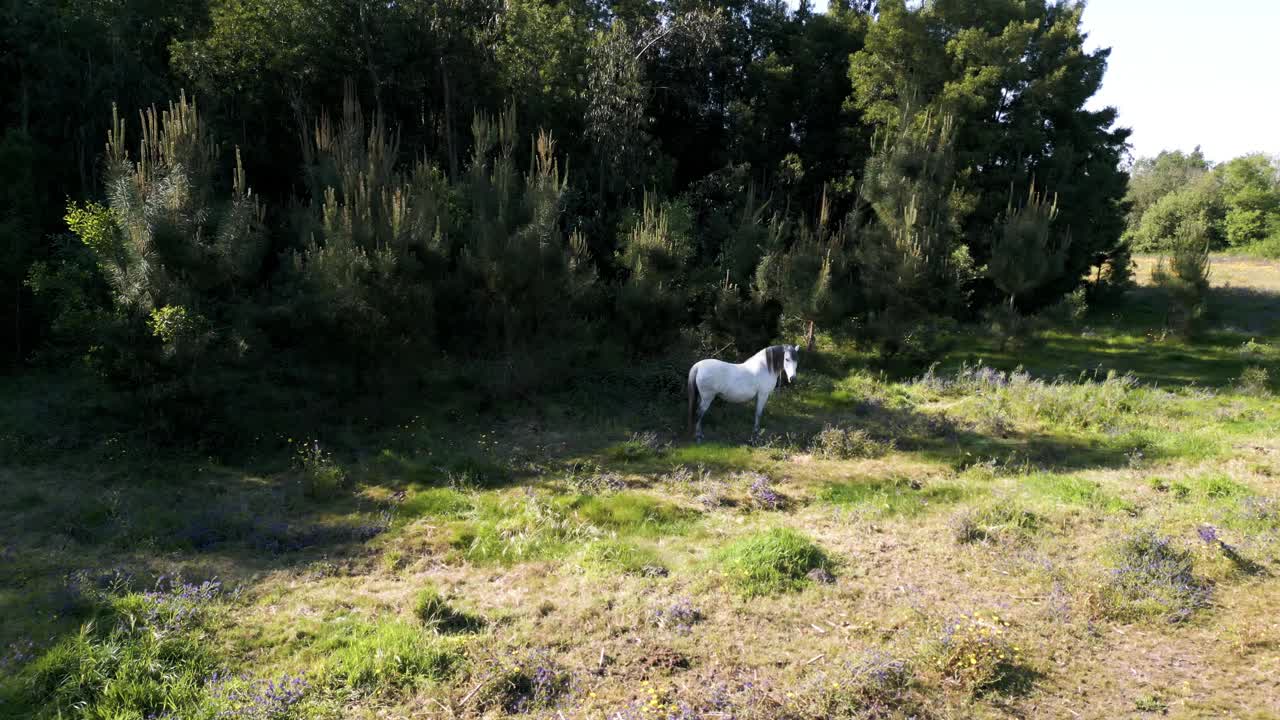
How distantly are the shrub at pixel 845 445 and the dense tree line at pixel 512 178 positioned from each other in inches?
220

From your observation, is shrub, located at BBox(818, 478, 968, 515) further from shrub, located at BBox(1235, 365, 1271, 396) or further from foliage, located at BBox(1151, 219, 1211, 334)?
foliage, located at BBox(1151, 219, 1211, 334)

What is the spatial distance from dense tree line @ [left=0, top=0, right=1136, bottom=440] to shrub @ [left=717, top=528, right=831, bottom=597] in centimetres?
757

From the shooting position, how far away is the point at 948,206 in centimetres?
1891

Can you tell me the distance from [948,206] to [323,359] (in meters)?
15.9

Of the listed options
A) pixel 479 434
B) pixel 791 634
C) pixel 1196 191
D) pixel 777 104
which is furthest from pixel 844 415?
pixel 1196 191

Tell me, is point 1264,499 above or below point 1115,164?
below

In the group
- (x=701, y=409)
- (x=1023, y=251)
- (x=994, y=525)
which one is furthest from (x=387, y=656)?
(x=1023, y=251)

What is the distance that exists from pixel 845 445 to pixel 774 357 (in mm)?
1915

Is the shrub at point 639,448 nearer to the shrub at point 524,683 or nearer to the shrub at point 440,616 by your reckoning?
the shrub at point 440,616

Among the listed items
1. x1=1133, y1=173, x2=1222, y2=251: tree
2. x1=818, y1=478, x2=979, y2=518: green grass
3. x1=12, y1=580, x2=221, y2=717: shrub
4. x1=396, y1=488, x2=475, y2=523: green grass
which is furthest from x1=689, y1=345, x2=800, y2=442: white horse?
x1=1133, y1=173, x2=1222, y2=251: tree

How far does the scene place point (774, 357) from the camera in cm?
1227

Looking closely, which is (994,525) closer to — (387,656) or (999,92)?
(387,656)

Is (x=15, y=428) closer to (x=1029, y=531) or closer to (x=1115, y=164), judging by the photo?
(x=1029, y=531)

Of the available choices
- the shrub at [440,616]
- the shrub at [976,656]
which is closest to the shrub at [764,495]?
the shrub at [976,656]
